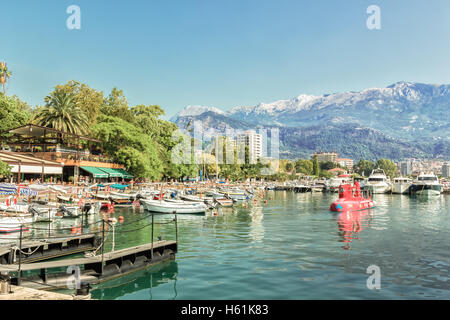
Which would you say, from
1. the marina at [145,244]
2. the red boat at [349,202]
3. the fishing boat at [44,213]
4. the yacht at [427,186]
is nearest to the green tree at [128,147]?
the marina at [145,244]

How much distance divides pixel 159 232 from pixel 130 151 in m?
41.2

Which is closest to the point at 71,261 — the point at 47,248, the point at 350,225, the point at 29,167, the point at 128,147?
the point at 47,248

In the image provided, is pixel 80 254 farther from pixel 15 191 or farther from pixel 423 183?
pixel 423 183

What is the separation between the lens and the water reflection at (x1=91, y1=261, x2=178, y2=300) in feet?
45.8

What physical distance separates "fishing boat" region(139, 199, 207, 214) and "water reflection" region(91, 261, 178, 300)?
1000 inches

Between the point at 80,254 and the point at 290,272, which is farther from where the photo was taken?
the point at 80,254

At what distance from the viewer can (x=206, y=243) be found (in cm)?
2486

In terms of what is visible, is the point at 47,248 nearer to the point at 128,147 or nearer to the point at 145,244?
the point at 145,244

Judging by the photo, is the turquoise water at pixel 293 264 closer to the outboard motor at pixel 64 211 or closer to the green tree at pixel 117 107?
the outboard motor at pixel 64 211

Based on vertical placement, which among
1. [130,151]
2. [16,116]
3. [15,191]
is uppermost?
[16,116]

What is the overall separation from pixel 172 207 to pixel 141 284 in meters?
28.6

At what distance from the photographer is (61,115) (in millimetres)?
69812

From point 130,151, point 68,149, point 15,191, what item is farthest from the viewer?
point 130,151
